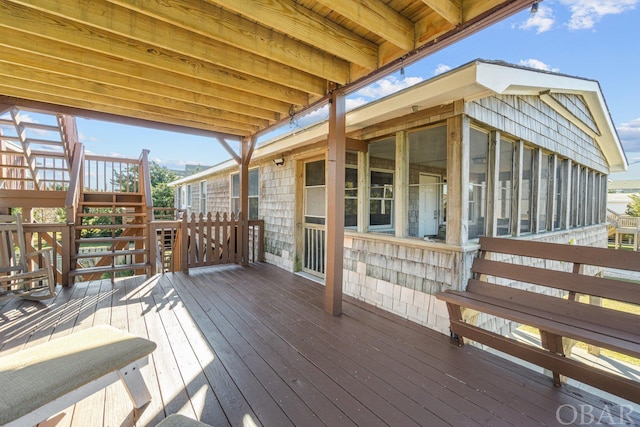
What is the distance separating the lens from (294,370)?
2.24 metres

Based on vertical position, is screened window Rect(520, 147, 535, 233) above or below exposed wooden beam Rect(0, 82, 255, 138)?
below

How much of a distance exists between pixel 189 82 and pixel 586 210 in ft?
28.5

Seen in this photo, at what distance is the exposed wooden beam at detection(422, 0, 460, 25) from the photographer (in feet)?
6.24

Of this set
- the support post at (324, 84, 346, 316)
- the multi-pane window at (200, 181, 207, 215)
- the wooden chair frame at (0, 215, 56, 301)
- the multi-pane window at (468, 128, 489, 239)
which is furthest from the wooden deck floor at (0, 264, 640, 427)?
the multi-pane window at (200, 181, 207, 215)

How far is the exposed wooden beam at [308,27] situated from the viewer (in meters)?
2.08

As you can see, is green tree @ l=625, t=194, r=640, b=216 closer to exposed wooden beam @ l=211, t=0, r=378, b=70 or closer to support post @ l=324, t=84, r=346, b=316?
support post @ l=324, t=84, r=346, b=316

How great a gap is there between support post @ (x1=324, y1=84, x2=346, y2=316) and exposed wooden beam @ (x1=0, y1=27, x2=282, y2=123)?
3.81ft

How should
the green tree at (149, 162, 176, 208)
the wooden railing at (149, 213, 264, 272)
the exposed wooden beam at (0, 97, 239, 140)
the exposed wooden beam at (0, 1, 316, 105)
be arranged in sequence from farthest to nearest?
the green tree at (149, 162, 176, 208)
the wooden railing at (149, 213, 264, 272)
the exposed wooden beam at (0, 97, 239, 140)
the exposed wooden beam at (0, 1, 316, 105)

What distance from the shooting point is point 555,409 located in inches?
72.6

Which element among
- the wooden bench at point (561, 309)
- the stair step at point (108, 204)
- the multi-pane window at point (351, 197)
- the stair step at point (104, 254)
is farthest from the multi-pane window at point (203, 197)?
the wooden bench at point (561, 309)

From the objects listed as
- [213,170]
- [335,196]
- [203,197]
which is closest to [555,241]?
[335,196]

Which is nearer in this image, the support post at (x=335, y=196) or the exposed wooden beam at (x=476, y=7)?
the exposed wooden beam at (x=476, y=7)

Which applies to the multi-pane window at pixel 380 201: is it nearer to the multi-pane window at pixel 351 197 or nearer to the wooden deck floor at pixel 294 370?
the multi-pane window at pixel 351 197

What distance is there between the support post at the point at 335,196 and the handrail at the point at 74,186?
14.5 feet
